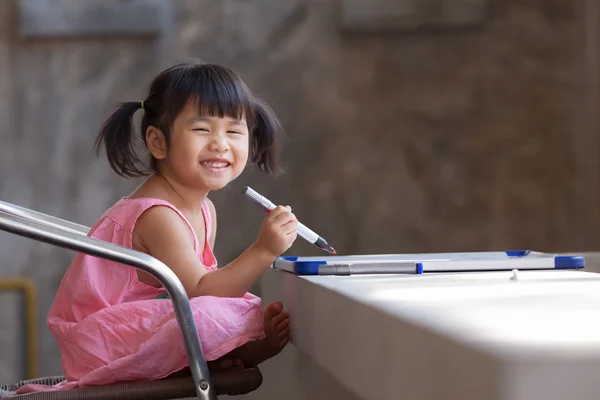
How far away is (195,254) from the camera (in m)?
1.19

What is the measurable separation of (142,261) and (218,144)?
0.38 meters

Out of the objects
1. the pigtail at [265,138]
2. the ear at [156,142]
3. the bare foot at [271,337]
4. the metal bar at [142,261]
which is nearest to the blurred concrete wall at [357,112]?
the pigtail at [265,138]

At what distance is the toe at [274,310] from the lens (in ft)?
3.36

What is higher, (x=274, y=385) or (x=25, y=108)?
(x=25, y=108)

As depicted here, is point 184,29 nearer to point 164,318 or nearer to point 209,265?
point 209,265

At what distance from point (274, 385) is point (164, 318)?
1.03 ft

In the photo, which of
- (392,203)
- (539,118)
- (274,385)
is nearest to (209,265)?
(274,385)

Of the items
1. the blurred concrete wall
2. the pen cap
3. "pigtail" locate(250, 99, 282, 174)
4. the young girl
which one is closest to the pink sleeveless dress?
the young girl

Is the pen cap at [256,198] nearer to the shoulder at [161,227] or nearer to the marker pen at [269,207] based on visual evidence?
the marker pen at [269,207]

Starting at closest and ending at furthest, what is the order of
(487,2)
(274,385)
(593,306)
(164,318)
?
(593,306)
(164,318)
(274,385)
(487,2)

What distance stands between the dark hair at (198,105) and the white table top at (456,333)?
16.6 inches

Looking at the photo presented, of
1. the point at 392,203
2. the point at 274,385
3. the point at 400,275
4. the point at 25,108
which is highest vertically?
the point at 25,108

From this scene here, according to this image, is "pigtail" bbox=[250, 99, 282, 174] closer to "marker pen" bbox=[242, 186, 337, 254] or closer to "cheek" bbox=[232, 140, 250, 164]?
"cheek" bbox=[232, 140, 250, 164]

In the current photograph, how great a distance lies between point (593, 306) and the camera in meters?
0.61
